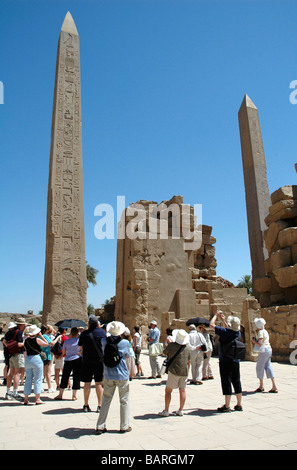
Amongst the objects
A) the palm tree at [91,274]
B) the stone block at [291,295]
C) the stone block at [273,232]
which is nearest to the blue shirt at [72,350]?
the stone block at [291,295]

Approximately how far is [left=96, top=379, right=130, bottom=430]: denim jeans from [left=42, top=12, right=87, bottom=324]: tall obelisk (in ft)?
22.7

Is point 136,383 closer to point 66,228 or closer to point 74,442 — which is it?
point 74,442

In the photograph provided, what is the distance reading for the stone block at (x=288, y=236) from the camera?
9430 mm

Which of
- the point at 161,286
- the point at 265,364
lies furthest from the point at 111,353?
the point at 161,286

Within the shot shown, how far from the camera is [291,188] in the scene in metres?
10.2

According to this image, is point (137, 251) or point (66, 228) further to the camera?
point (137, 251)

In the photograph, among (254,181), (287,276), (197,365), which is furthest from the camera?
(254,181)

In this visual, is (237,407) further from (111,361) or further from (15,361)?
(15,361)

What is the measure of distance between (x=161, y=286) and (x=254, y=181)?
19.8 feet

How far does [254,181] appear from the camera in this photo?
52.3 feet
